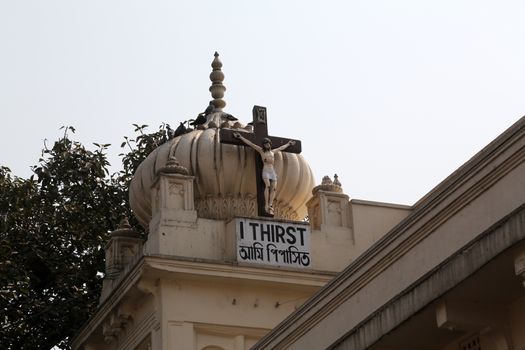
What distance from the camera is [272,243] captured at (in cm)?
2356

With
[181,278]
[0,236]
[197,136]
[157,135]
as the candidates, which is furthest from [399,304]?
[157,135]

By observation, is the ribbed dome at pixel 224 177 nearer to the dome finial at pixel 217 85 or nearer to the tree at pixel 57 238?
the dome finial at pixel 217 85

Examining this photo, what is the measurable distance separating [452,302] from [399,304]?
0.76 m

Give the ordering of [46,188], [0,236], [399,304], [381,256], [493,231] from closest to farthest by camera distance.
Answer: [493,231] < [399,304] < [381,256] < [0,236] < [46,188]

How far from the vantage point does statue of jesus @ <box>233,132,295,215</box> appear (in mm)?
24078

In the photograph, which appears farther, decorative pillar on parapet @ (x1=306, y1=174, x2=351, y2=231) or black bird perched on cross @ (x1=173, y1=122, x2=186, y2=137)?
black bird perched on cross @ (x1=173, y1=122, x2=186, y2=137)

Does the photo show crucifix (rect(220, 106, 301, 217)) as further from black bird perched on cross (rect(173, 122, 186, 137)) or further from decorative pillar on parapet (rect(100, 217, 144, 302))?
decorative pillar on parapet (rect(100, 217, 144, 302))

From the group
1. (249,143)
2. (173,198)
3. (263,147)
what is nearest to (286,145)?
(263,147)

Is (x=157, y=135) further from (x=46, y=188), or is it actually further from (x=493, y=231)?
(x=493, y=231)

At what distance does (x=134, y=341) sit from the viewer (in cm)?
2384

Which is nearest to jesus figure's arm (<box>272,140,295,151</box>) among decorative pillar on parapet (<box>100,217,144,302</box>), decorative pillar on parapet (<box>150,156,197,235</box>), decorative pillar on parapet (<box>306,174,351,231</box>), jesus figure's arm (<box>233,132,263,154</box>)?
jesus figure's arm (<box>233,132,263,154</box>)

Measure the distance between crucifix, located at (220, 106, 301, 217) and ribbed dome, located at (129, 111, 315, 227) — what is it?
14 cm

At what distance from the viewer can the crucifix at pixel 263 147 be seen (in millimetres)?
24094

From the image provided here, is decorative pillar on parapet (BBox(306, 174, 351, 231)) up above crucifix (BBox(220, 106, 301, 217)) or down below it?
below
